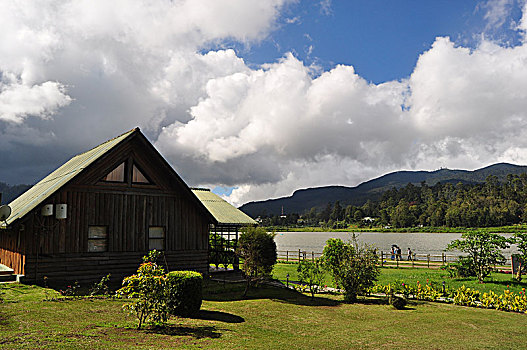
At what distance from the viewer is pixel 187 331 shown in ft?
34.7

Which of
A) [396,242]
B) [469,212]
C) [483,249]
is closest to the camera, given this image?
[483,249]

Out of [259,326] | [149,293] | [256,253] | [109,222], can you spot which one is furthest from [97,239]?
[259,326]

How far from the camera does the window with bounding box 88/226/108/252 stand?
1723cm

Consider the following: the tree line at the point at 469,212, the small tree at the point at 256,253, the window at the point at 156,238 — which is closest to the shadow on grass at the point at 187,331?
the small tree at the point at 256,253

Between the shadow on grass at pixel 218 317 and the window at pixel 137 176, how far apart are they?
7.65 meters

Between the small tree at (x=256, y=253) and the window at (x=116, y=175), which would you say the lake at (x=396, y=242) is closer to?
the small tree at (x=256, y=253)

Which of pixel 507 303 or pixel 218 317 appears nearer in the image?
pixel 218 317

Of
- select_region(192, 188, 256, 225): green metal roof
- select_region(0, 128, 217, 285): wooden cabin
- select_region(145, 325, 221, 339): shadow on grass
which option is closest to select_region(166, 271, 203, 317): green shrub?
select_region(145, 325, 221, 339): shadow on grass

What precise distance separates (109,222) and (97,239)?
86 cm

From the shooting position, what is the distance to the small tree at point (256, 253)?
17250 millimetres

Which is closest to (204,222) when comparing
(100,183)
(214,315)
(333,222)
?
(100,183)

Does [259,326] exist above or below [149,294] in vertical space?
below

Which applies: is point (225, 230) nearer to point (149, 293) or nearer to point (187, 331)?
point (187, 331)

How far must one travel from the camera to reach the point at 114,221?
17750 millimetres
